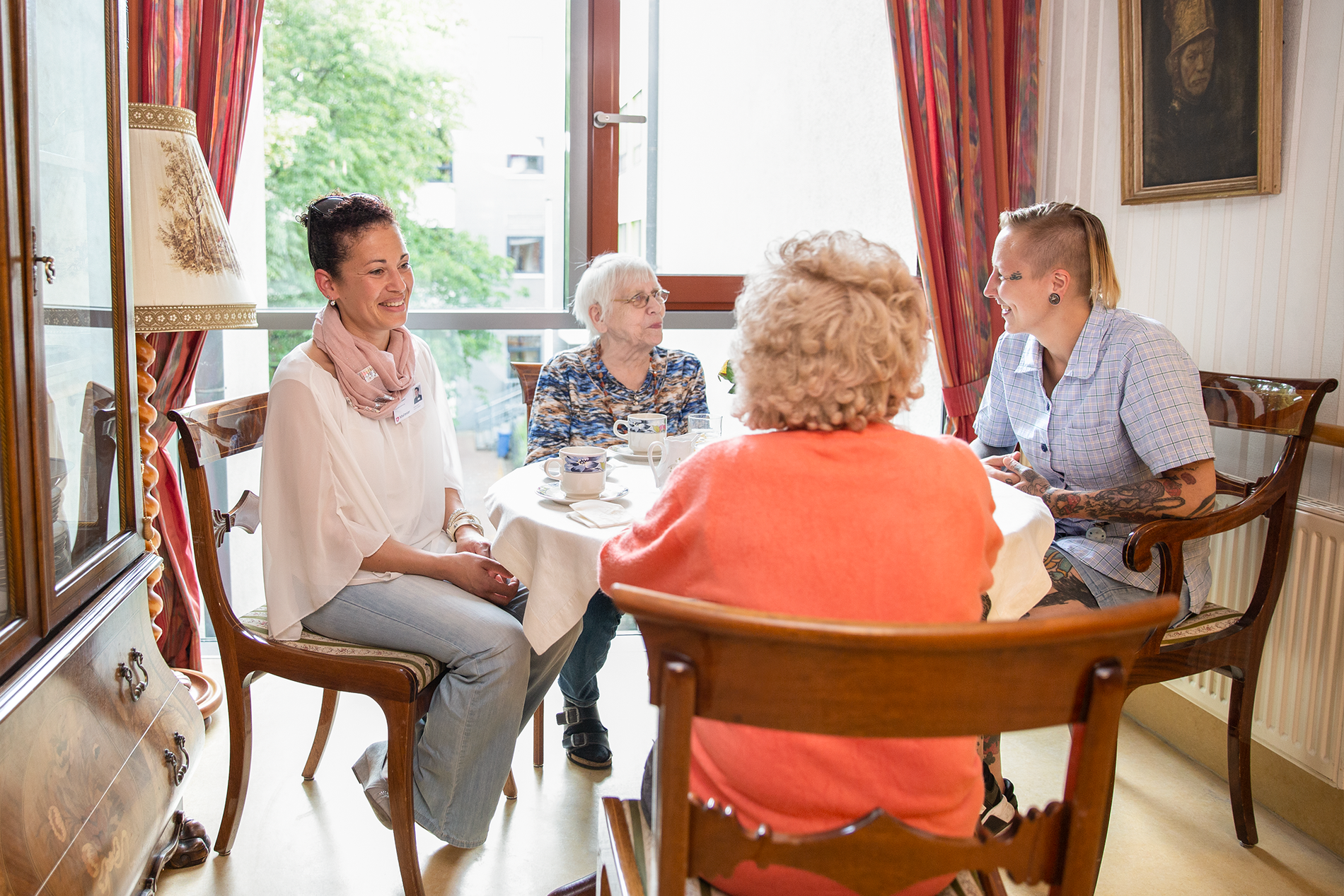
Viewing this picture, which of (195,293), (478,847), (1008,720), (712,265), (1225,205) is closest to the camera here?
(1008,720)

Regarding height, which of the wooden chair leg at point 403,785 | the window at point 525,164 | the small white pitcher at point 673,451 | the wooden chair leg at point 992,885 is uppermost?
the window at point 525,164

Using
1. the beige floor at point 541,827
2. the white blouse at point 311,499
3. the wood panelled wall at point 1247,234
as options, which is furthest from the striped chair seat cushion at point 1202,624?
the white blouse at point 311,499

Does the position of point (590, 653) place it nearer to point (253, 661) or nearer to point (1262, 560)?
point (253, 661)

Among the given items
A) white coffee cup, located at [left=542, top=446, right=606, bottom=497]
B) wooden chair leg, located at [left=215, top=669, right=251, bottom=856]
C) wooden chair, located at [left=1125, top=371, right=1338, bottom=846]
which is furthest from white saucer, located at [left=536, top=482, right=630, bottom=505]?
wooden chair, located at [left=1125, top=371, right=1338, bottom=846]

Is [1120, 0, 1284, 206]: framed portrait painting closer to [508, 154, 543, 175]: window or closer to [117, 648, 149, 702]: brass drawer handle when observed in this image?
[508, 154, 543, 175]: window

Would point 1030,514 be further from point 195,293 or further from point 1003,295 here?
point 195,293

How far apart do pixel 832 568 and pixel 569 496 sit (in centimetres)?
89

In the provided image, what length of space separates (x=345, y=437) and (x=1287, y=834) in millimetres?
2266

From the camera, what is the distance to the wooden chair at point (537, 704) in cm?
242

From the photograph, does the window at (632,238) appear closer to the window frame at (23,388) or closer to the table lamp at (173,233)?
the table lamp at (173,233)

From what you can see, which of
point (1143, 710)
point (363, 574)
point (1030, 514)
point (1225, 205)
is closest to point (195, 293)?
point (363, 574)

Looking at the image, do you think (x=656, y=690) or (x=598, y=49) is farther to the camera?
(x=598, y=49)

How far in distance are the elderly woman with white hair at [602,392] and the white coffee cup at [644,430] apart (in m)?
0.19

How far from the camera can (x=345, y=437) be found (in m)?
1.98
